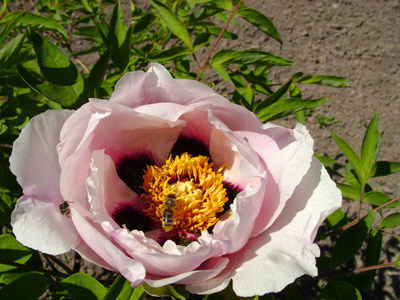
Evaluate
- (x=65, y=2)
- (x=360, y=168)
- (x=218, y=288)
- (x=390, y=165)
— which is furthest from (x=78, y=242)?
(x=65, y=2)

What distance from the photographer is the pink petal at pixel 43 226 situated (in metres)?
1.01

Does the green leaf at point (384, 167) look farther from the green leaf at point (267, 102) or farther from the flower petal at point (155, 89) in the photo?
the flower petal at point (155, 89)

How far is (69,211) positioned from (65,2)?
1.49 meters

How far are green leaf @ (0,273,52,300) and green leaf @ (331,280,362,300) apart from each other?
41.1 inches

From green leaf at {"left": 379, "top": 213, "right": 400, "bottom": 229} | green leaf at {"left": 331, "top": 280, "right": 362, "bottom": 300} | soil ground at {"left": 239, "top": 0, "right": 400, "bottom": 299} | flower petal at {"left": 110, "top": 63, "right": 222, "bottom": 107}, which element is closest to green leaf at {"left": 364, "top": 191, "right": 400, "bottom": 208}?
green leaf at {"left": 379, "top": 213, "right": 400, "bottom": 229}

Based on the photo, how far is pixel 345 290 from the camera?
1415mm

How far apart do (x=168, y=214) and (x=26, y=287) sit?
528mm

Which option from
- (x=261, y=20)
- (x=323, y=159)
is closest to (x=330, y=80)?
(x=323, y=159)

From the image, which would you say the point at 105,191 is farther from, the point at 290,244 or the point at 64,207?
the point at 290,244

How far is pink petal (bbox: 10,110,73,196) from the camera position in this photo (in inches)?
41.9

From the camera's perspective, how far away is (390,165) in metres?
1.74

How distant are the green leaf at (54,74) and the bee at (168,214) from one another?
47cm

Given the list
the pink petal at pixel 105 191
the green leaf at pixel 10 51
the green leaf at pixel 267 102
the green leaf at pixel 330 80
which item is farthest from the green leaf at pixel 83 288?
the green leaf at pixel 330 80

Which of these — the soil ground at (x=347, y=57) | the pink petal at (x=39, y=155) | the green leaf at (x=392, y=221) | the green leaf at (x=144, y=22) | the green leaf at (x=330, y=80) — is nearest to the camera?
the pink petal at (x=39, y=155)
